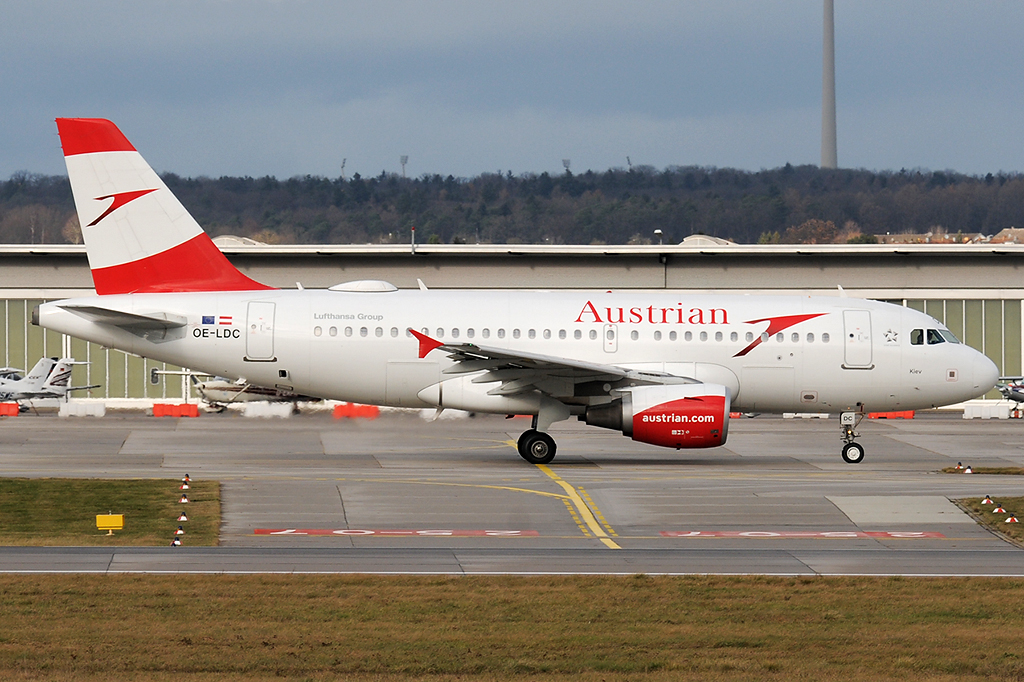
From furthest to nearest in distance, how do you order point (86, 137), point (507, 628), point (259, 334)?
point (86, 137) < point (259, 334) < point (507, 628)

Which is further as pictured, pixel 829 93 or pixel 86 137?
pixel 829 93

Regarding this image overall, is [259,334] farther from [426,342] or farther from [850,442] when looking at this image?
[850,442]

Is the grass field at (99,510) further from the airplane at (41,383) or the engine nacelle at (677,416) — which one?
the airplane at (41,383)

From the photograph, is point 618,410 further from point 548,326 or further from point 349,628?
point 349,628

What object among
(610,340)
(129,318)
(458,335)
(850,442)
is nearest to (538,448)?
(610,340)

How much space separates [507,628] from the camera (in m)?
13.1

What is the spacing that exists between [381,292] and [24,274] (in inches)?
1397

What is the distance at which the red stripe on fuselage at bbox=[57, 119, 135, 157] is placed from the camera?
31203 millimetres

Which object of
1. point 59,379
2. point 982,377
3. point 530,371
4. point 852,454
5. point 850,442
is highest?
point 530,371

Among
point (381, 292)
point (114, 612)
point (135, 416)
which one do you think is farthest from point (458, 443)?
point (114, 612)

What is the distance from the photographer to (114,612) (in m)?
13.6

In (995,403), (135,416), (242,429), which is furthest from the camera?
(995,403)

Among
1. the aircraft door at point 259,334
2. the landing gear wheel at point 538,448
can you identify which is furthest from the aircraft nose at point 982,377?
the aircraft door at point 259,334

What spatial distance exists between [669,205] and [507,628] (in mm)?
105678
